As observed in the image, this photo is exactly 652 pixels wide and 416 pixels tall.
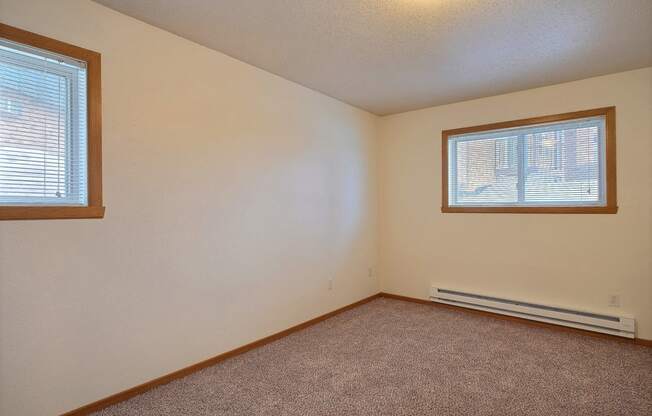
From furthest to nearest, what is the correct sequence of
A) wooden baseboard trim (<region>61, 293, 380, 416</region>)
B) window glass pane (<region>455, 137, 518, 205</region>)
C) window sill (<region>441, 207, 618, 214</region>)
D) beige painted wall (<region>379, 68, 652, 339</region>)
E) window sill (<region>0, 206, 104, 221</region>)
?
window glass pane (<region>455, 137, 518, 205</region>) → window sill (<region>441, 207, 618, 214</region>) → beige painted wall (<region>379, 68, 652, 339</region>) → wooden baseboard trim (<region>61, 293, 380, 416</region>) → window sill (<region>0, 206, 104, 221</region>)

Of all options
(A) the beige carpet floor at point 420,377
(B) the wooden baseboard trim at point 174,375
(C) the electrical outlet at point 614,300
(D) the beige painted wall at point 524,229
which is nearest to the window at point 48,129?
(B) the wooden baseboard trim at point 174,375

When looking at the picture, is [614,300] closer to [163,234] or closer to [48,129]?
[163,234]

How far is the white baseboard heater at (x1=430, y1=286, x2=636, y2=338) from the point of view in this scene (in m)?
3.17

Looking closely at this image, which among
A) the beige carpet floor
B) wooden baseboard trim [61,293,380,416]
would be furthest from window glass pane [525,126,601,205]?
wooden baseboard trim [61,293,380,416]

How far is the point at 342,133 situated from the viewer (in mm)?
4160

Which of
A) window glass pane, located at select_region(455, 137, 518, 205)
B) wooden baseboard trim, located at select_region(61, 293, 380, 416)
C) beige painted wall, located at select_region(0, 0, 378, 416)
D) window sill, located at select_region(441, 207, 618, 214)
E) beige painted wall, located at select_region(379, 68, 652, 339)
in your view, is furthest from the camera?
window glass pane, located at select_region(455, 137, 518, 205)

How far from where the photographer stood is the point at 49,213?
1.91 m

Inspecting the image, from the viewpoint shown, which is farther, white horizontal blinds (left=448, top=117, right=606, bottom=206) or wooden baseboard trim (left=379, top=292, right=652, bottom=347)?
white horizontal blinds (left=448, top=117, right=606, bottom=206)

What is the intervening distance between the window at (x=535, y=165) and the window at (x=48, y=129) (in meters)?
3.64

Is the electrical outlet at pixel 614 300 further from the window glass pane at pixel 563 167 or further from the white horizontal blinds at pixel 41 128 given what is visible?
the white horizontal blinds at pixel 41 128

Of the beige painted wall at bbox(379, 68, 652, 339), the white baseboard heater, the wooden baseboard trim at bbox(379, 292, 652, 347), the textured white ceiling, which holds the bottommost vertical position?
the wooden baseboard trim at bbox(379, 292, 652, 347)

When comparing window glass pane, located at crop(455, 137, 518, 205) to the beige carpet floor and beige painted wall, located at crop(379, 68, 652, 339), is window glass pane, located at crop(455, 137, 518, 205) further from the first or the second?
the beige carpet floor

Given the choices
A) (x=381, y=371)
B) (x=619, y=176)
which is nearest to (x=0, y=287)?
(x=381, y=371)

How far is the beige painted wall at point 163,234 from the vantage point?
1896 millimetres
